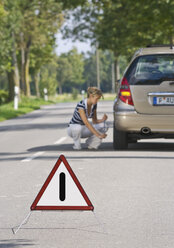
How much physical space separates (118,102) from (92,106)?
1.77 ft

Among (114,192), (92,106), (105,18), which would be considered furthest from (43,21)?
(114,192)

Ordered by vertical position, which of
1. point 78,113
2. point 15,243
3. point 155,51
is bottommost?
point 15,243

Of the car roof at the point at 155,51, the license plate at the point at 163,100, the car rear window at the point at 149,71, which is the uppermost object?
the car roof at the point at 155,51

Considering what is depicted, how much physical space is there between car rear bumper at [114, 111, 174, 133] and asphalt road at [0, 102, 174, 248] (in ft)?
1.47

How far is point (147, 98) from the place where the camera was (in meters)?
12.3

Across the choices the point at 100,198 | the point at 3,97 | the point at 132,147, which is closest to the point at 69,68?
the point at 3,97

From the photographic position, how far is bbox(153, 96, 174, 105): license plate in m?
12.2

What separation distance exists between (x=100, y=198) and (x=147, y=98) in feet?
15.8

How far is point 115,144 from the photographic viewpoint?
42.0 feet

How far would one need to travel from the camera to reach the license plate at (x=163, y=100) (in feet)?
40.1

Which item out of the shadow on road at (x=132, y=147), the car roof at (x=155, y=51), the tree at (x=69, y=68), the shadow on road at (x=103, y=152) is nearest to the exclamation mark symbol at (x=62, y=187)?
the shadow on road at (x=103, y=152)

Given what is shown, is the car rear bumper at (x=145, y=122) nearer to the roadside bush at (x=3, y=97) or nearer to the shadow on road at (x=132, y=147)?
the shadow on road at (x=132, y=147)

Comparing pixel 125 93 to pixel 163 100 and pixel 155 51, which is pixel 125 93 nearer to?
pixel 163 100

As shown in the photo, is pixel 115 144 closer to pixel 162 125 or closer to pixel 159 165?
pixel 162 125
